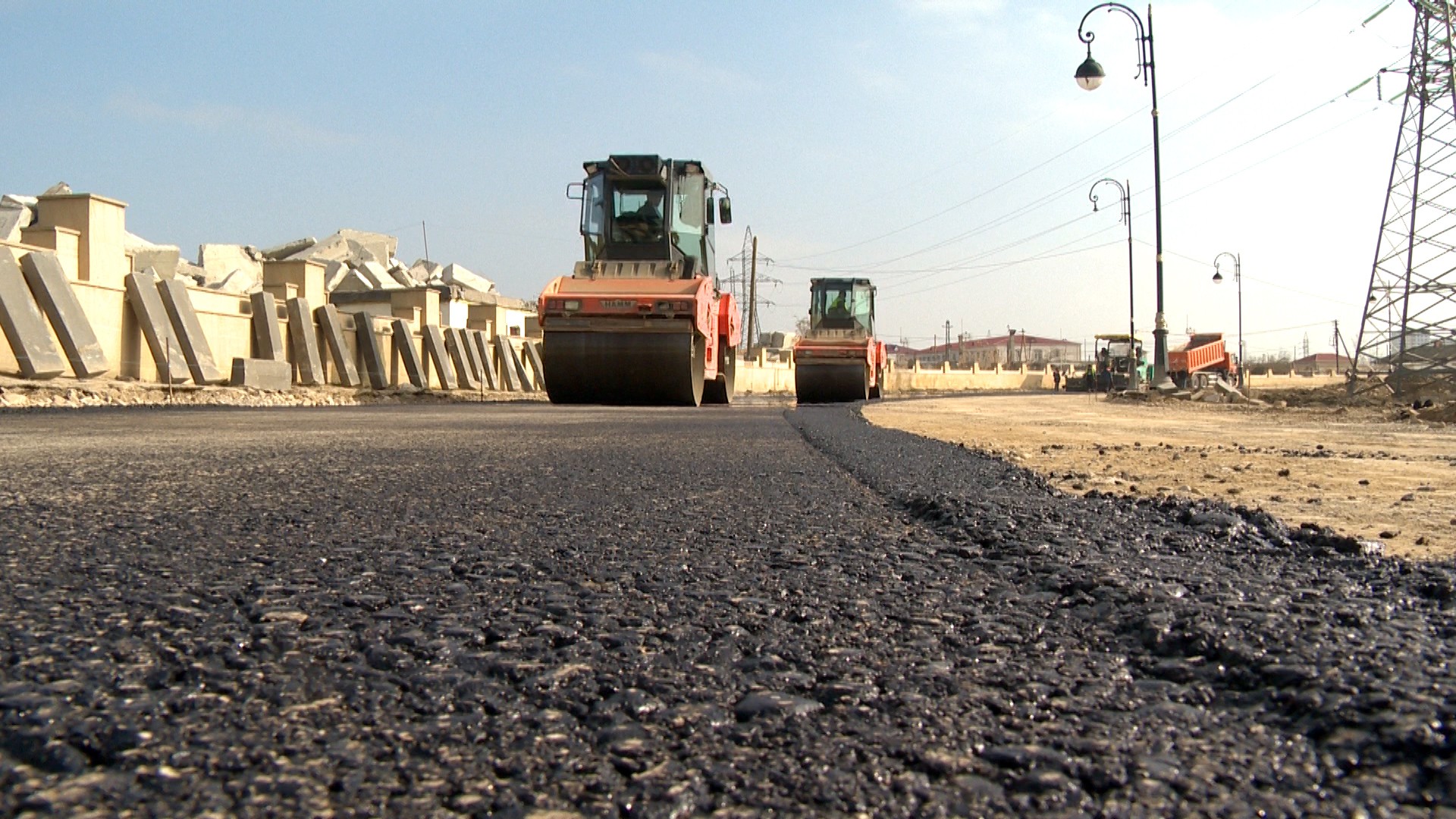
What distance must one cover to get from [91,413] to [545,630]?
37.7ft

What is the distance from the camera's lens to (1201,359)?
46.6 m

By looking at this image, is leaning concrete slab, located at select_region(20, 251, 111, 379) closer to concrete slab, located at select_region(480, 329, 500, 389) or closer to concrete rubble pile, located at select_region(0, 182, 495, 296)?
concrete rubble pile, located at select_region(0, 182, 495, 296)

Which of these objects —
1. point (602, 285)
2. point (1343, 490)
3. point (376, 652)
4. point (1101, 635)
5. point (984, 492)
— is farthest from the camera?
point (602, 285)

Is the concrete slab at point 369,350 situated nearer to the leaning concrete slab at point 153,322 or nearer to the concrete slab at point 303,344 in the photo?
the concrete slab at point 303,344

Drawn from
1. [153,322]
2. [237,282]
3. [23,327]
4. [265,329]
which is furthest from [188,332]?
[237,282]

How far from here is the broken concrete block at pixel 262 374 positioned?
755 inches

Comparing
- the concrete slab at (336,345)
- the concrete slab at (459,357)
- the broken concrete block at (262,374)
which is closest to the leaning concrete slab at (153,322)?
the broken concrete block at (262,374)

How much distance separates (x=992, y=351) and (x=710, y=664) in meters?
129

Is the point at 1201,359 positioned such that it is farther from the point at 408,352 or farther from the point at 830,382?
the point at 408,352

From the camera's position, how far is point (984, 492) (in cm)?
415

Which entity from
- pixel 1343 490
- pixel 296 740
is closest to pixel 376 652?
pixel 296 740

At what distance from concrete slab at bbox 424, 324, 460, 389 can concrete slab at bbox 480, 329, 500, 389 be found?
2.39 m

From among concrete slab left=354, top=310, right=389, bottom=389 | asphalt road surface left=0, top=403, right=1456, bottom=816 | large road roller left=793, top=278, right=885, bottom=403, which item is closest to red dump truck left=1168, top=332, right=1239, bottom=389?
large road roller left=793, top=278, right=885, bottom=403

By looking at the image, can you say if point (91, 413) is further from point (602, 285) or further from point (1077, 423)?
point (1077, 423)
